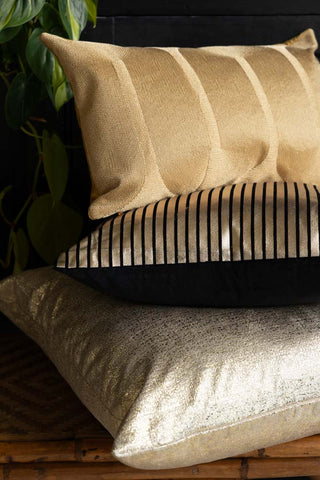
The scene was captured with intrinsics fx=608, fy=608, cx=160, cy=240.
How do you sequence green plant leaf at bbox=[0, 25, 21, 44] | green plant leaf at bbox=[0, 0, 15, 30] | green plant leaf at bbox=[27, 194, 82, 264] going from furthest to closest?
1. green plant leaf at bbox=[27, 194, 82, 264]
2. green plant leaf at bbox=[0, 25, 21, 44]
3. green plant leaf at bbox=[0, 0, 15, 30]

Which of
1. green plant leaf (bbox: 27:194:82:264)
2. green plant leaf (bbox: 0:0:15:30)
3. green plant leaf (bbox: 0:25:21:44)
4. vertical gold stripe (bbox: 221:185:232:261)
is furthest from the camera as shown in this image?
green plant leaf (bbox: 27:194:82:264)

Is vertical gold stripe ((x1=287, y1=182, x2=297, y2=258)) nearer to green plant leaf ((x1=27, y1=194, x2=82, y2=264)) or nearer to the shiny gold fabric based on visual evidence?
the shiny gold fabric

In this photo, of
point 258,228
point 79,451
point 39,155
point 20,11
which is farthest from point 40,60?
point 79,451

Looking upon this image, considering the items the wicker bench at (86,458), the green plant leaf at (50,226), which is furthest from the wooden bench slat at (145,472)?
the green plant leaf at (50,226)

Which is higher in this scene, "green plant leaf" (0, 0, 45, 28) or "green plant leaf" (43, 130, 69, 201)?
"green plant leaf" (0, 0, 45, 28)

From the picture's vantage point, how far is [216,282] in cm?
65

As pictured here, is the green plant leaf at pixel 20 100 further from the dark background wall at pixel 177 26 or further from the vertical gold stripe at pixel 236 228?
the vertical gold stripe at pixel 236 228

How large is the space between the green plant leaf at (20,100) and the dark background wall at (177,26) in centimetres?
15

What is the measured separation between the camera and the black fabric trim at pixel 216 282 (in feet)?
2.09

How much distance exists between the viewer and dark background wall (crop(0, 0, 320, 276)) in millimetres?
1132

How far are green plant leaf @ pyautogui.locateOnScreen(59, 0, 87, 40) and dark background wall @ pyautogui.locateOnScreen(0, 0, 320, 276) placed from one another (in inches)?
9.0

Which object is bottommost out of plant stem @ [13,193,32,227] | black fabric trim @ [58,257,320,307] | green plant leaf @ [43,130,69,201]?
plant stem @ [13,193,32,227]

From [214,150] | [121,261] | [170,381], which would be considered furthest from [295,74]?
[170,381]

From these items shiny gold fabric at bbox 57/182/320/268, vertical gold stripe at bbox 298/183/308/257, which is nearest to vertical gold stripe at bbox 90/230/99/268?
shiny gold fabric at bbox 57/182/320/268
